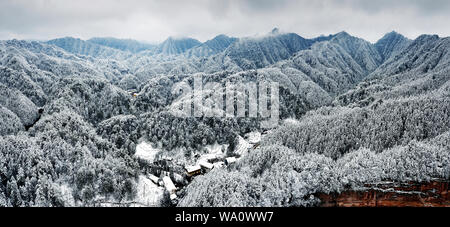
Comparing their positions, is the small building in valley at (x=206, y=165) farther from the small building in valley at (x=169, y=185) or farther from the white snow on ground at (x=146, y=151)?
the white snow on ground at (x=146, y=151)

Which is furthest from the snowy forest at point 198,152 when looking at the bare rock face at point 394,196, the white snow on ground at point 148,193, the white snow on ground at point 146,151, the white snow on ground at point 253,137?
Answer: the bare rock face at point 394,196

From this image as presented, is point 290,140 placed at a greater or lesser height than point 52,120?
lesser

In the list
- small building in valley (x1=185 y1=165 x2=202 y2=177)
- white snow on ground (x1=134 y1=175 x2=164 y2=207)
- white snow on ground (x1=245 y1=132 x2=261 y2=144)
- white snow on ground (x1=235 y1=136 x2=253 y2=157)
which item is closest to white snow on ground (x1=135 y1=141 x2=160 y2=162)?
white snow on ground (x1=134 y1=175 x2=164 y2=207)

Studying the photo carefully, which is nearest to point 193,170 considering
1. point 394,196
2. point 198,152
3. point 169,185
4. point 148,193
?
point 169,185

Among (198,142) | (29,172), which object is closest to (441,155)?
(198,142)

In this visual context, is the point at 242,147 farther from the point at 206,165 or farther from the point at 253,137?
the point at 206,165

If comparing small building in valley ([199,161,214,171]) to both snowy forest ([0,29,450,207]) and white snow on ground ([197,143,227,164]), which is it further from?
white snow on ground ([197,143,227,164])

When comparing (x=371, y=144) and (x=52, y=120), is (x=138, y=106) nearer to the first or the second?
(x=52, y=120)
